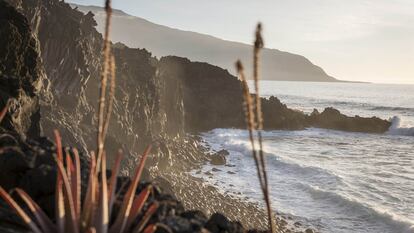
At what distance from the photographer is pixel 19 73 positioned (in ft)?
31.5

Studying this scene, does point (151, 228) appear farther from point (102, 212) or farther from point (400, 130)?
point (400, 130)

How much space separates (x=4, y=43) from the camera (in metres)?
9.82

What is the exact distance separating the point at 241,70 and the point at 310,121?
6888cm

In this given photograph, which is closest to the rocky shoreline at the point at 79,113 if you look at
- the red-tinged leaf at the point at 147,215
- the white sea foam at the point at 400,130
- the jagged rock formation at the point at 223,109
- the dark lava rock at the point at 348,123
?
the red-tinged leaf at the point at 147,215

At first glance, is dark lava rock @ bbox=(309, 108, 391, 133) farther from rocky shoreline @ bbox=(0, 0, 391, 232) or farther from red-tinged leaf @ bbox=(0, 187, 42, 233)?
red-tinged leaf @ bbox=(0, 187, 42, 233)

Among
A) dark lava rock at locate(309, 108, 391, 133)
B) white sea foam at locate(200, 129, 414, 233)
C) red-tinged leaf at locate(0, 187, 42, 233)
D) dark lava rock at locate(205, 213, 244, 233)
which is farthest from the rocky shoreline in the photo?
dark lava rock at locate(309, 108, 391, 133)

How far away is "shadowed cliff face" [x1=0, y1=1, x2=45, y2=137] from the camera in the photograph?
321 inches

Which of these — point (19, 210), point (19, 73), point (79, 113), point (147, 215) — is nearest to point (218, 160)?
point (79, 113)

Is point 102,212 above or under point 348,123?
above

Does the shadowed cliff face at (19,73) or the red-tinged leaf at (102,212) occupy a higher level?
the shadowed cliff face at (19,73)

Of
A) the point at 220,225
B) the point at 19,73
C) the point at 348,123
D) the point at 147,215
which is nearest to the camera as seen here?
the point at 147,215

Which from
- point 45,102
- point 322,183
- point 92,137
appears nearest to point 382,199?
point 322,183

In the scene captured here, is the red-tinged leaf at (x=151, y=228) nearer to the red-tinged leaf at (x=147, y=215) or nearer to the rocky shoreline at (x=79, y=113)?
the red-tinged leaf at (x=147, y=215)

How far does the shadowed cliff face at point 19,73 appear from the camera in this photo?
321 inches
